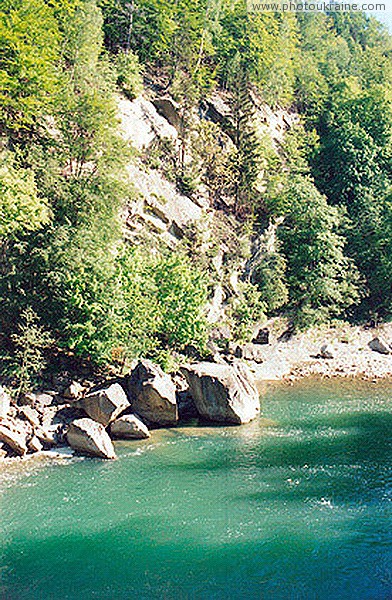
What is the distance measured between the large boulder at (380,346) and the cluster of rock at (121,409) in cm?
1431

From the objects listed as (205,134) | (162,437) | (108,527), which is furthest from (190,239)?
(108,527)

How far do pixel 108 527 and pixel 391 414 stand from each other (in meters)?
14.4

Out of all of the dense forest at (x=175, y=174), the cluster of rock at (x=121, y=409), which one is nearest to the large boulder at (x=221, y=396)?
the cluster of rock at (x=121, y=409)

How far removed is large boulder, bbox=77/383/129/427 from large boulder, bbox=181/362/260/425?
350cm

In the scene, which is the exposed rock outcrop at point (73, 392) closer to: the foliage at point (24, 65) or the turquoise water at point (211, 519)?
the turquoise water at point (211, 519)

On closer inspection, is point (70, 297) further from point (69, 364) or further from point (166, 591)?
point (166, 591)

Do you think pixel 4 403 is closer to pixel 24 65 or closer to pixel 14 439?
pixel 14 439

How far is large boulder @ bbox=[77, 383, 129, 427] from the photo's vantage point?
2048cm

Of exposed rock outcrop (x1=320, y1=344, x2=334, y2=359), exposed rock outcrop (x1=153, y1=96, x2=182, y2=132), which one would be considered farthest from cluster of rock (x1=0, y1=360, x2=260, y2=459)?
exposed rock outcrop (x1=153, y1=96, x2=182, y2=132)

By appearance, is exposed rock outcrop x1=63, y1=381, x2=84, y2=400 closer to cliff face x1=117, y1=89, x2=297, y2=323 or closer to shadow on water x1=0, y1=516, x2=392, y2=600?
shadow on water x1=0, y1=516, x2=392, y2=600

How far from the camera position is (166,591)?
11328 mm

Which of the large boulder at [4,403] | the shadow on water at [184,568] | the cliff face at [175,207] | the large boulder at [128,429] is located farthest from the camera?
the cliff face at [175,207]

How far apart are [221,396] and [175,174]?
21016 mm

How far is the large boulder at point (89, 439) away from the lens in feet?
60.9
